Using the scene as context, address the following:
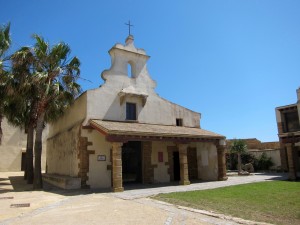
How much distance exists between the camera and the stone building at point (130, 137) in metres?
15.3

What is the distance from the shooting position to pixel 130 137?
1426cm

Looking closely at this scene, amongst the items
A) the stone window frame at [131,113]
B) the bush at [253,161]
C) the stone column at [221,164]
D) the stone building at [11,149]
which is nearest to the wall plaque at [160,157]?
the stone window frame at [131,113]

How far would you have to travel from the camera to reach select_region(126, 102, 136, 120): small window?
1803cm

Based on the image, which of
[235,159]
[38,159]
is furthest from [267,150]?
[38,159]

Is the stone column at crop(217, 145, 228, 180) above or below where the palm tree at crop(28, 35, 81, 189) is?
below

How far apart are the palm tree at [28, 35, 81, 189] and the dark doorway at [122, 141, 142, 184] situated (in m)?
4.98

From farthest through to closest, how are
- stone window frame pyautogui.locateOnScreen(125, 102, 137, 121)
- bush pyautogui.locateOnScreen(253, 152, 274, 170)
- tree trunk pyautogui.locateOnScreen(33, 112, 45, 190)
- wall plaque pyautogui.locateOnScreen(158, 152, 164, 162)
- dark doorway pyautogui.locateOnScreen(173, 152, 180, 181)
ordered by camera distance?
bush pyautogui.locateOnScreen(253, 152, 274, 170) < dark doorway pyautogui.locateOnScreen(173, 152, 180, 181) < wall plaque pyautogui.locateOnScreen(158, 152, 164, 162) < stone window frame pyautogui.locateOnScreen(125, 102, 137, 121) < tree trunk pyautogui.locateOnScreen(33, 112, 45, 190)

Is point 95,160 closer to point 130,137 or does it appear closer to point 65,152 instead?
point 130,137

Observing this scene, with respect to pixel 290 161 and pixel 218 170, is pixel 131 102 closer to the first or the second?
pixel 218 170

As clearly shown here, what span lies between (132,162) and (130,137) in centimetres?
523

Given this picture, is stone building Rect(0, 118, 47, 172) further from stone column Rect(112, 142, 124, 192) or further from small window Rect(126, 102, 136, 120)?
stone column Rect(112, 142, 124, 192)

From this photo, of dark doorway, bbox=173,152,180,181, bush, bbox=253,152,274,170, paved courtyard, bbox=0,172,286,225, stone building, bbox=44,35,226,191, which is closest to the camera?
paved courtyard, bbox=0,172,286,225

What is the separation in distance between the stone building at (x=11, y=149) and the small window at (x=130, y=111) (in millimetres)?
18368

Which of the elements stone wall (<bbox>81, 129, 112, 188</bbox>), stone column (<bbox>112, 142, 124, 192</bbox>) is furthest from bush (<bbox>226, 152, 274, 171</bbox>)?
stone column (<bbox>112, 142, 124, 192</bbox>)
